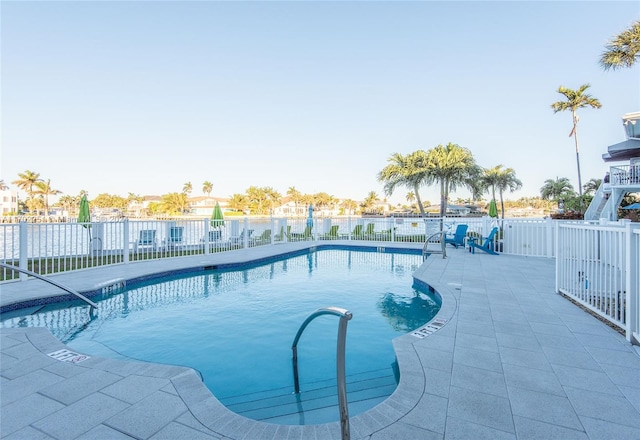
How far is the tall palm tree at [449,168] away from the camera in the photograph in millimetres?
20734

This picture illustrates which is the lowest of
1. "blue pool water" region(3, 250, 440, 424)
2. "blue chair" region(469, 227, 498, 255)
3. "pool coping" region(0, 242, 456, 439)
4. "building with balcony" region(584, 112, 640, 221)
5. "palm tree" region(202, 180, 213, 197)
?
"blue pool water" region(3, 250, 440, 424)

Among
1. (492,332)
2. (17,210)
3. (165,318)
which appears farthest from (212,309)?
(17,210)

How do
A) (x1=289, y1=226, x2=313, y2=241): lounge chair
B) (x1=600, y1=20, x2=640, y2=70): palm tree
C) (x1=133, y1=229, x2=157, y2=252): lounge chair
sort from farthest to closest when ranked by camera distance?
(x1=289, y1=226, x2=313, y2=241): lounge chair → (x1=600, y1=20, x2=640, y2=70): palm tree → (x1=133, y1=229, x2=157, y2=252): lounge chair

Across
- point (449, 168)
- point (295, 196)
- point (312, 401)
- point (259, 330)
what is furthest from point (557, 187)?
point (295, 196)

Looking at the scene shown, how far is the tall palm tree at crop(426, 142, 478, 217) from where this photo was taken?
2073cm

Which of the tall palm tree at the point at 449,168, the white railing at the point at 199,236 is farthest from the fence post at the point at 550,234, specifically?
the tall palm tree at the point at 449,168

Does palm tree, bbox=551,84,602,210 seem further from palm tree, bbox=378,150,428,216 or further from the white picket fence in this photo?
the white picket fence

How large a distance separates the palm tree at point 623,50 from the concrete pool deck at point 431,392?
55.6 ft

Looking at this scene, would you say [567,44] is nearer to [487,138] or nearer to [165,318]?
[487,138]

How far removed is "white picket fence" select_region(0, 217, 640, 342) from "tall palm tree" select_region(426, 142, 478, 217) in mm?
9688

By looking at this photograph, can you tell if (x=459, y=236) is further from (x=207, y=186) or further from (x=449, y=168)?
(x=207, y=186)

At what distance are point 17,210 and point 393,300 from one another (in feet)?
217

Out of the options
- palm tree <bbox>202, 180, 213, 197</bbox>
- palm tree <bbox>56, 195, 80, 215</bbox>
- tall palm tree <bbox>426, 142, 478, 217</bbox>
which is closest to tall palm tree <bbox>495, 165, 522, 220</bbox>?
tall palm tree <bbox>426, 142, 478, 217</bbox>

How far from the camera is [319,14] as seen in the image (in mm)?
13953
